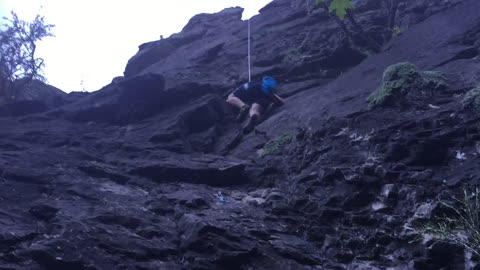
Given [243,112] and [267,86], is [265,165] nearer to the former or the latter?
[243,112]

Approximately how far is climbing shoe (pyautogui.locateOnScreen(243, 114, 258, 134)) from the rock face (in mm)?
242

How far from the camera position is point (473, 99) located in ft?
27.0

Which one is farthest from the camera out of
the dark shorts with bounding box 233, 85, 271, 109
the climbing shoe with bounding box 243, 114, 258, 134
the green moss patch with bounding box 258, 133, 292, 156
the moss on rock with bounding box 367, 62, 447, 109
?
the dark shorts with bounding box 233, 85, 271, 109

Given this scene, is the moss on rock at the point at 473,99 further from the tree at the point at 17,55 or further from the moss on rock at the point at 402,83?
the tree at the point at 17,55

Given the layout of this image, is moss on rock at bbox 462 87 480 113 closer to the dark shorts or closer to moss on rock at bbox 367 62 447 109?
moss on rock at bbox 367 62 447 109

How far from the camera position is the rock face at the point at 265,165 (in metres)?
6.51

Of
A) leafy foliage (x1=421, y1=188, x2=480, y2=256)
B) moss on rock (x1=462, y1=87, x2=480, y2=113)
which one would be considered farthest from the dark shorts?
leafy foliage (x1=421, y1=188, x2=480, y2=256)

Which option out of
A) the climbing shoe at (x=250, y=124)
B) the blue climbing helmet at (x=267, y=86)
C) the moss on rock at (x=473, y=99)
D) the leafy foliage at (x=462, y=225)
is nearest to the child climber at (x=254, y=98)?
the blue climbing helmet at (x=267, y=86)

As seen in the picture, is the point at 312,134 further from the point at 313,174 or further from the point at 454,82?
the point at 454,82

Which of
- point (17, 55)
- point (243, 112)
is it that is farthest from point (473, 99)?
point (17, 55)

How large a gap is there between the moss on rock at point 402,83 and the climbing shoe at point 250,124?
12.0 ft

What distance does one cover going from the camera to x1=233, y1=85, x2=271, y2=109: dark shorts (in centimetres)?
1328

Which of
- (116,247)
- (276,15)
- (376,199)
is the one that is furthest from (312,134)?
(276,15)

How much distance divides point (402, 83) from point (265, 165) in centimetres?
326
